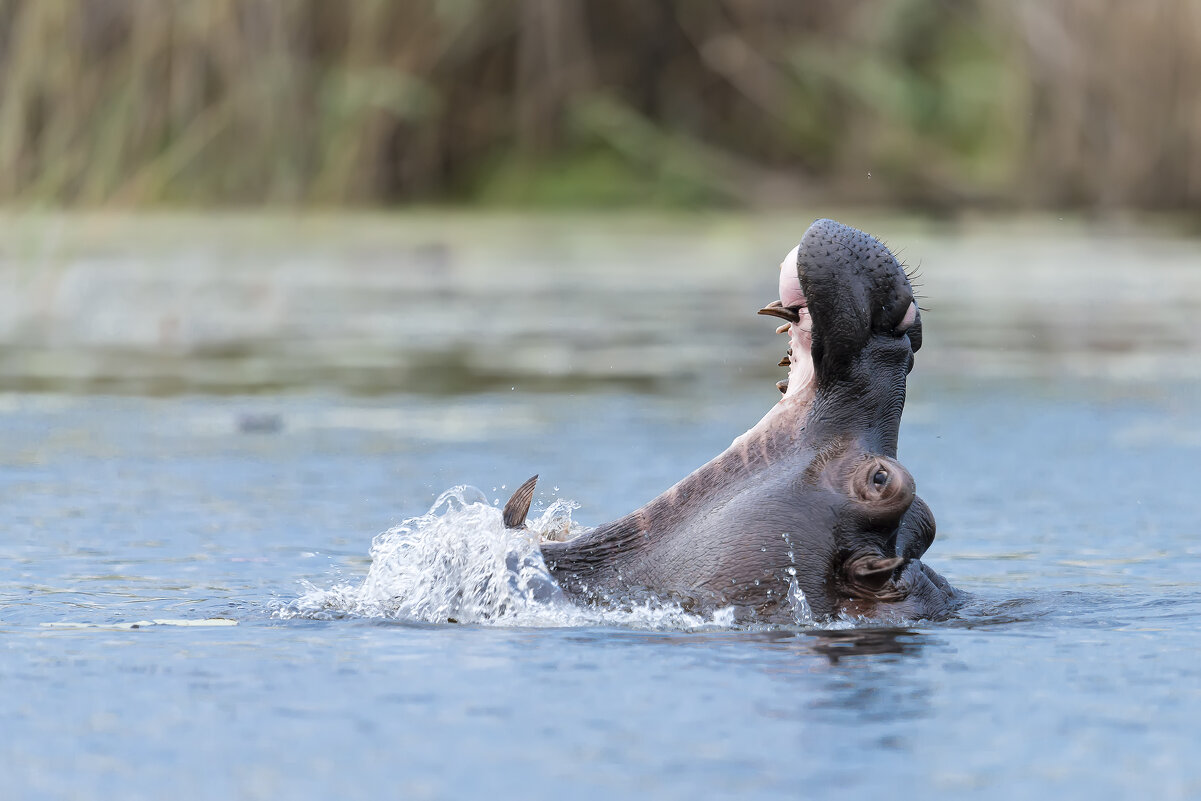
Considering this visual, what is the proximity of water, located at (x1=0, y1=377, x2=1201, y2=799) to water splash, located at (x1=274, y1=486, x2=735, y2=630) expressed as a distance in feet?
0.06

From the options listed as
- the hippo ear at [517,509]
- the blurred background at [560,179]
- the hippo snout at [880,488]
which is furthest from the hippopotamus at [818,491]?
the blurred background at [560,179]

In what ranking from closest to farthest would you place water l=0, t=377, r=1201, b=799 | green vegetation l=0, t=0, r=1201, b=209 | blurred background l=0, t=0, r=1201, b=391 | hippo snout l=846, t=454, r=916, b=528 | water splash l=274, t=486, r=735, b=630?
water l=0, t=377, r=1201, b=799 → hippo snout l=846, t=454, r=916, b=528 → water splash l=274, t=486, r=735, b=630 → blurred background l=0, t=0, r=1201, b=391 → green vegetation l=0, t=0, r=1201, b=209

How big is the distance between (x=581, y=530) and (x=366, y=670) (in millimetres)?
976

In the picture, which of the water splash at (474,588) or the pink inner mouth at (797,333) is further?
the water splash at (474,588)

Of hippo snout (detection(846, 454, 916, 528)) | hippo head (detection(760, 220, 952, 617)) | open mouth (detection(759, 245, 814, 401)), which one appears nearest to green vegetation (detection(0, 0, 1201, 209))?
open mouth (detection(759, 245, 814, 401))

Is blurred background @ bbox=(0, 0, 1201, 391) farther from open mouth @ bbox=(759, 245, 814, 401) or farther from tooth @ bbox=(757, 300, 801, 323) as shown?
tooth @ bbox=(757, 300, 801, 323)

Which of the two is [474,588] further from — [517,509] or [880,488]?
[880,488]

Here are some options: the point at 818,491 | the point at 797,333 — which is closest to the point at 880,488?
the point at 818,491

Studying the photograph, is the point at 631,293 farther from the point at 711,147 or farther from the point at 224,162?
the point at 711,147

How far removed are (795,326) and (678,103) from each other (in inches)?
532

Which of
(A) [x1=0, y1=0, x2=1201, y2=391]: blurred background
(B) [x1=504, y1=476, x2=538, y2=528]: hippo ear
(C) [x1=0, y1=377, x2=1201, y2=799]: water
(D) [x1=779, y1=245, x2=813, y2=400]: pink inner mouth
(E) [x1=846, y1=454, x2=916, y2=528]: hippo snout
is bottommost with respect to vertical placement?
(C) [x1=0, y1=377, x2=1201, y2=799]: water

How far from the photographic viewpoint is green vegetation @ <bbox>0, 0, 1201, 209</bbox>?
15266mm

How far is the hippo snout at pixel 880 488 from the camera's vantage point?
4555 millimetres

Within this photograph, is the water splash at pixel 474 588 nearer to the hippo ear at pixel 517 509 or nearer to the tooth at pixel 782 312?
the hippo ear at pixel 517 509
